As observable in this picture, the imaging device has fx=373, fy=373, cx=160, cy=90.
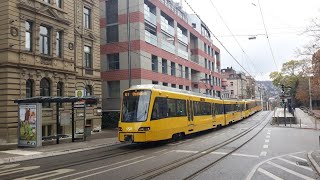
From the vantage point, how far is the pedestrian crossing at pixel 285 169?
1123cm

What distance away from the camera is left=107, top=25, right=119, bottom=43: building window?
4484cm

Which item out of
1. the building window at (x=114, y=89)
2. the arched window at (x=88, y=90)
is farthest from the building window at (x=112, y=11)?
the arched window at (x=88, y=90)

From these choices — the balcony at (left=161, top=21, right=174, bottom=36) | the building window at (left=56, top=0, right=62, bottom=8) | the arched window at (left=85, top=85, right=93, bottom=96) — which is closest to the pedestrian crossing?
the building window at (left=56, top=0, right=62, bottom=8)

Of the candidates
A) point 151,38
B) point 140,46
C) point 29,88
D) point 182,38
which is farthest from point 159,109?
point 182,38

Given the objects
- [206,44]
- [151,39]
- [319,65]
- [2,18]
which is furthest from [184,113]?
[206,44]

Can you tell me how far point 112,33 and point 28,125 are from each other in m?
26.2

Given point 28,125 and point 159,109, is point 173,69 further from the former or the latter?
point 28,125

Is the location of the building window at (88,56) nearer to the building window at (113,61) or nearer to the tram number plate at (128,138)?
the building window at (113,61)

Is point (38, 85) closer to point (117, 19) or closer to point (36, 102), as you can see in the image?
point (36, 102)

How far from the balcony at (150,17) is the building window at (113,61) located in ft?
18.7

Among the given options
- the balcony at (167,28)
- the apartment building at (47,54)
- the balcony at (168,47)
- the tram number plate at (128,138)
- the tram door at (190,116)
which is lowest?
the tram number plate at (128,138)

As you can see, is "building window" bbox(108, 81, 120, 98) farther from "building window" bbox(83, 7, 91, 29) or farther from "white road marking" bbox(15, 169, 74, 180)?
"white road marking" bbox(15, 169, 74, 180)

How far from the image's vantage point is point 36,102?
68.2 feet

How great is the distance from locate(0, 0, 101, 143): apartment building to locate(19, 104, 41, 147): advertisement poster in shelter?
15.0ft
